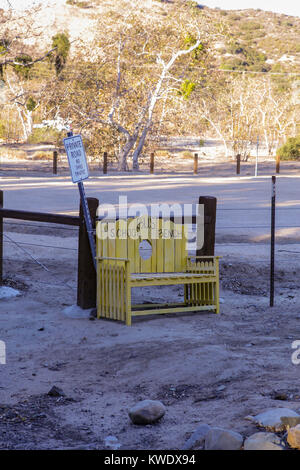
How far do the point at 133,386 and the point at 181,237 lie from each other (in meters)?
2.48

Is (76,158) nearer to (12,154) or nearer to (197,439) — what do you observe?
(197,439)

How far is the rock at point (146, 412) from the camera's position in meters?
3.91

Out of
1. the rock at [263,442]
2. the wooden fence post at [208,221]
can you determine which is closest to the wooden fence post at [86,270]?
the wooden fence post at [208,221]

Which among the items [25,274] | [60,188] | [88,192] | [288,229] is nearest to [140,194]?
[88,192]

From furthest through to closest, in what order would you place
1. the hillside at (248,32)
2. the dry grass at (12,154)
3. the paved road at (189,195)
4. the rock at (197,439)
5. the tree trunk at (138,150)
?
the hillside at (248,32)
the dry grass at (12,154)
the tree trunk at (138,150)
the paved road at (189,195)
the rock at (197,439)

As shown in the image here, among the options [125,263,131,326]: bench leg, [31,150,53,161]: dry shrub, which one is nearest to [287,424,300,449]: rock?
[125,263,131,326]: bench leg

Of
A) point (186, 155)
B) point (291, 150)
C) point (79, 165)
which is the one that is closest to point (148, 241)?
point (79, 165)

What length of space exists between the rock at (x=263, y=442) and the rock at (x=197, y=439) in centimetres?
23

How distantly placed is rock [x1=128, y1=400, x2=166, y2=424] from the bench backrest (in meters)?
2.62

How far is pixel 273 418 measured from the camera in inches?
140

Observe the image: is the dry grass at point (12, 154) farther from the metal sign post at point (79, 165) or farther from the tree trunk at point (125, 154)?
the metal sign post at point (79, 165)

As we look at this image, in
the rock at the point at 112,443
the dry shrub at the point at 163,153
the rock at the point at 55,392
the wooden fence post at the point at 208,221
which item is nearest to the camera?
the rock at the point at 112,443

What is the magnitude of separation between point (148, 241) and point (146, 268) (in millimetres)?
266

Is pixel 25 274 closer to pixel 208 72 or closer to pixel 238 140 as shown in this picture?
pixel 208 72
